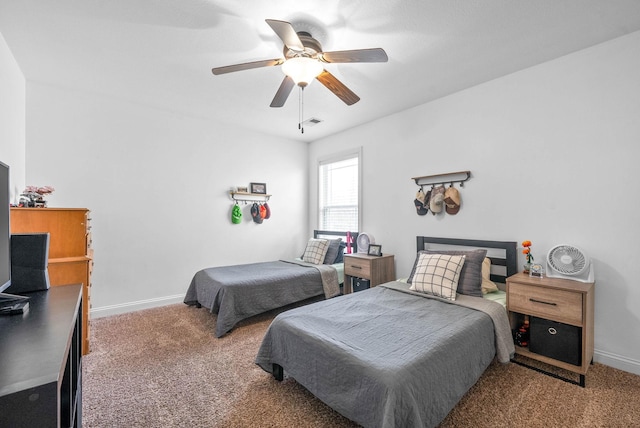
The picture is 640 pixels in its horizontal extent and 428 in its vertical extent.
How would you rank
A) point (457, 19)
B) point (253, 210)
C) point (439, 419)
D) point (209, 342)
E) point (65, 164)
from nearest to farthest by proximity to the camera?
point (439, 419)
point (457, 19)
point (209, 342)
point (65, 164)
point (253, 210)

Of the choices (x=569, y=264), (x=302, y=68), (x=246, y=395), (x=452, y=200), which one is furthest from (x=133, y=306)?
(x=569, y=264)

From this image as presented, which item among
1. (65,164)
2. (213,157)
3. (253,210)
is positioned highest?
(213,157)

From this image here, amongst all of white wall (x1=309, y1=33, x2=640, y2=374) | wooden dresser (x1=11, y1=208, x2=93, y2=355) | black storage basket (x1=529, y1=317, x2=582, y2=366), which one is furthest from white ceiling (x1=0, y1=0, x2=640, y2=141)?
black storage basket (x1=529, y1=317, x2=582, y2=366)

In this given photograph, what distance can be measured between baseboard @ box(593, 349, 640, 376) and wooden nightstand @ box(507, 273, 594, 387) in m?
0.07

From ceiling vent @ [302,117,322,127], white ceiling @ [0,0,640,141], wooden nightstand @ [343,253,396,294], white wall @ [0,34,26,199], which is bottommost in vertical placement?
wooden nightstand @ [343,253,396,294]

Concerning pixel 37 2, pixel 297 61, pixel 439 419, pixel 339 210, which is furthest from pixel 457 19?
pixel 339 210

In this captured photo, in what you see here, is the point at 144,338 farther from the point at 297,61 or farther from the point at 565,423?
the point at 565,423

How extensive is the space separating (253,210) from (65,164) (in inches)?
91.0

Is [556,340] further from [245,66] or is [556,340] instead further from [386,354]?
[245,66]

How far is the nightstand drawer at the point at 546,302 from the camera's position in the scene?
2051mm

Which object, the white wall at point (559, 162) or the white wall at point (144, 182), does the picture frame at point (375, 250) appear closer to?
the white wall at point (559, 162)

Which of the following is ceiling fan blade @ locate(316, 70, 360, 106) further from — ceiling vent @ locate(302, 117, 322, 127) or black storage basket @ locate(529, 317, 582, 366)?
black storage basket @ locate(529, 317, 582, 366)

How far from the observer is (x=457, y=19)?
2023 millimetres

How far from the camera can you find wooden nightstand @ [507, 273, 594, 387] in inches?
80.3
